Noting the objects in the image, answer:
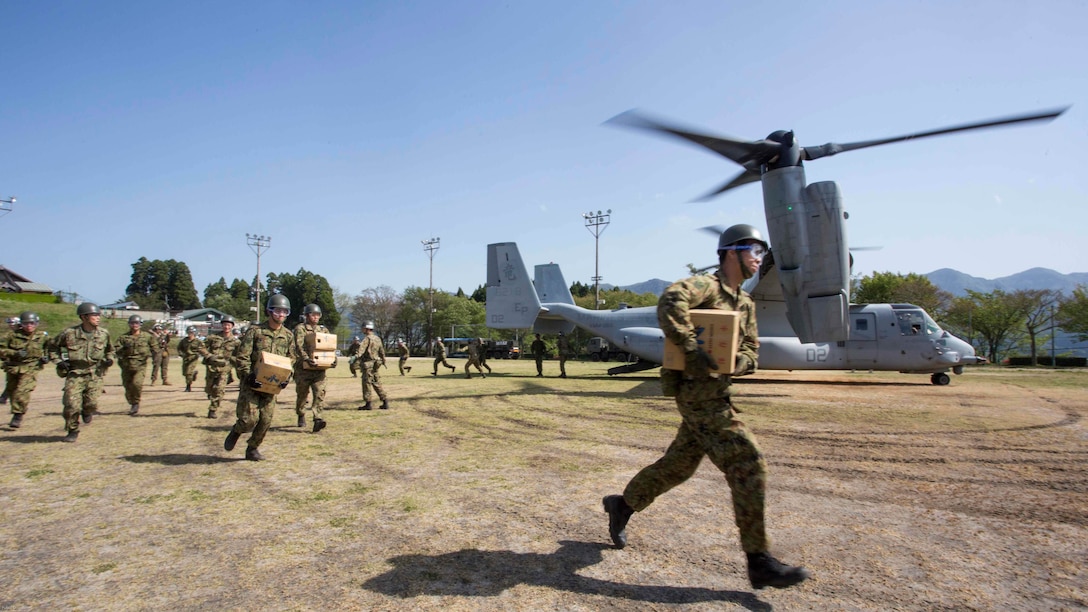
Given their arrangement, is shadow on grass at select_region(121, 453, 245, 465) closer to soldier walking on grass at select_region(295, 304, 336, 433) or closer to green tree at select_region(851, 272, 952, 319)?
soldier walking on grass at select_region(295, 304, 336, 433)

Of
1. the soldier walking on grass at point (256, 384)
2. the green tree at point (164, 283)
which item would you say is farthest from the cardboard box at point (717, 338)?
the green tree at point (164, 283)

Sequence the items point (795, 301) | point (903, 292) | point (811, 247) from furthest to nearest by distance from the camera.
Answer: point (903, 292) → point (795, 301) → point (811, 247)

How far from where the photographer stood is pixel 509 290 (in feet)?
67.6

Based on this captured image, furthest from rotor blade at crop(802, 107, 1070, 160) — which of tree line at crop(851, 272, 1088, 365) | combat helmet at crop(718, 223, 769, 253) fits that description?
tree line at crop(851, 272, 1088, 365)

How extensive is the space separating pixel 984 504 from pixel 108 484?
814 centimetres

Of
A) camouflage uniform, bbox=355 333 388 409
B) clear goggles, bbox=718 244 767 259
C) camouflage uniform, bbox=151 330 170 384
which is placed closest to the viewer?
clear goggles, bbox=718 244 767 259

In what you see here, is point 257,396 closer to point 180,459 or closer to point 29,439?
point 180,459

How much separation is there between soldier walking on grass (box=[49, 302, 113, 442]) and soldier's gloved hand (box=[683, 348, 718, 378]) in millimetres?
8343

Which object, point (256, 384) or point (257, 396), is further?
point (257, 396)

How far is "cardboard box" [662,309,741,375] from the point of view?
312 cm

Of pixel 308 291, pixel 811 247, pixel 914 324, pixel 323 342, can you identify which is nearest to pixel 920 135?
pixel 811 247

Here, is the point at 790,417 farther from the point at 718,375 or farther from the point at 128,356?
the point at 128,356

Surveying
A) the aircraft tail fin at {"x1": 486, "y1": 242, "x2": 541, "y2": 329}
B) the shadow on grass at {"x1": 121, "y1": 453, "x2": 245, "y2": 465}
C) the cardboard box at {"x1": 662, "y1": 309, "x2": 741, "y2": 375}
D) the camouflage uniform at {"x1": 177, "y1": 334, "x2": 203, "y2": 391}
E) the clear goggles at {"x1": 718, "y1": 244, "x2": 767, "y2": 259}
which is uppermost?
the aircraft tail fin at {"x1": 486, "y1": 242, "x2": 541, "y2": 329}

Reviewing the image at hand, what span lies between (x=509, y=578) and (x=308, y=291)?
7533 cm
